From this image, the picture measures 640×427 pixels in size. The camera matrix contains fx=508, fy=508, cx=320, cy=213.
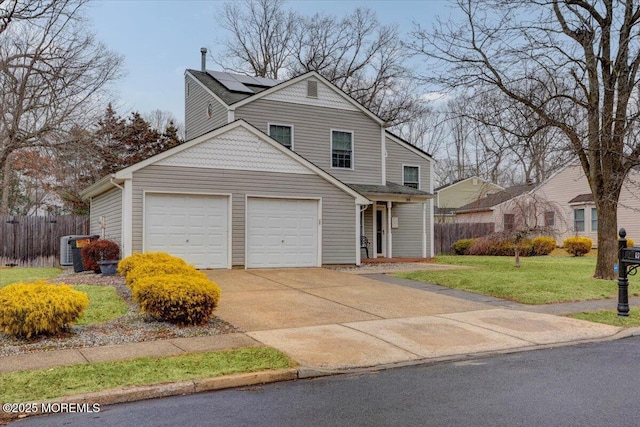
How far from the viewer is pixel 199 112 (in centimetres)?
2141

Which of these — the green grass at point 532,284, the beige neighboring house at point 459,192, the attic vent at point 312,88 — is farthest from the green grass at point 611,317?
the beige neighboring house at point 459,192

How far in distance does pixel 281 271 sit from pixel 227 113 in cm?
672

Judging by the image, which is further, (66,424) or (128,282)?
(128,282)

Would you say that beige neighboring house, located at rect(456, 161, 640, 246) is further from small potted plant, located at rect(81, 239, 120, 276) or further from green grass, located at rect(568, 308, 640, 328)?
small potted plant, located at rect(81, 239, 120, 276)

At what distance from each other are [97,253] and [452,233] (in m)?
19.7

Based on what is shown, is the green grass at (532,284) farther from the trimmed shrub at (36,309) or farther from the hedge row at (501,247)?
the hedge row at (501,247)

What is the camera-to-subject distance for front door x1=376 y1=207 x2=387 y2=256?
2189 cm

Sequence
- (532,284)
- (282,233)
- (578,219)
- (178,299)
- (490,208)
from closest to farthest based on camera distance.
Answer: (178,299), (532,284), (282,233), (578,219), (490,208)

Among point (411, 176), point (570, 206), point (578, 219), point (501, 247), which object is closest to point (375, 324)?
point (411, 176)

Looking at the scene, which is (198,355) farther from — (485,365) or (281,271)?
(281,271)

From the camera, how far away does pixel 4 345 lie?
6.53 metres

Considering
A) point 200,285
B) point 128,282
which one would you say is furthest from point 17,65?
point 200,285

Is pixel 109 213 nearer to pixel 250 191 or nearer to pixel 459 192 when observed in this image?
pixel 250 191

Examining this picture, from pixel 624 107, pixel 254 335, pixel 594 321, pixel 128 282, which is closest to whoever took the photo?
pixel 254 335
